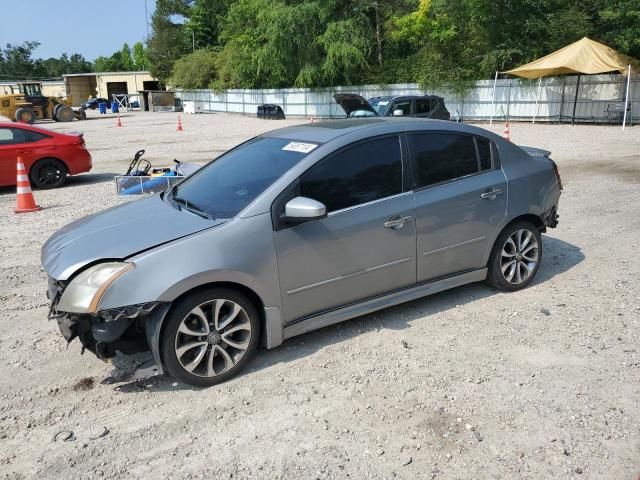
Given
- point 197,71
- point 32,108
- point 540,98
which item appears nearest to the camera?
point 540,98

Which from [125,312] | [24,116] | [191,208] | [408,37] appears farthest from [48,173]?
[408,37]

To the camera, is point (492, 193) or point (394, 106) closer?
point (492, 193)

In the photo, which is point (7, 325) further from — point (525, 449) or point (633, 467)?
point (633, 467)

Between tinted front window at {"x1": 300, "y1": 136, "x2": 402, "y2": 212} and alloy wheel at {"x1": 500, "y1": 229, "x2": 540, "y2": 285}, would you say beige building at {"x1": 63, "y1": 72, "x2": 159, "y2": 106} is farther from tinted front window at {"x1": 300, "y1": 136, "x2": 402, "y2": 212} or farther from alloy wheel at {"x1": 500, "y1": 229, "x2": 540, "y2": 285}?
tinted front window at {"x1": 300, "y1": 136, "x2": 402, "y2": 212}

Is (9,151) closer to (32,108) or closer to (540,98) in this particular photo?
(540,98)

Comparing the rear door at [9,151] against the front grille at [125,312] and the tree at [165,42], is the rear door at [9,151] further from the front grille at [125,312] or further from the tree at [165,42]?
the tree at [165,42]

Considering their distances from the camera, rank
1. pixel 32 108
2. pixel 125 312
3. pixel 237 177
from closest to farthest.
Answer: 1. pixel 125 312
2. pixel 237 177
3. pixel 32 108

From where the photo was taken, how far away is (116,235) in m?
3.73

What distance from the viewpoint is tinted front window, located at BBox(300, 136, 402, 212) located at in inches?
155

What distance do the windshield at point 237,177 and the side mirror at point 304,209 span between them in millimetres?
318

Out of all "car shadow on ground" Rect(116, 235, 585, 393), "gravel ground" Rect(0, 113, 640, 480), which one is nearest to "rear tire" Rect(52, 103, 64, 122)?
"gravel ground" Rect(0, 113, 640, 480)

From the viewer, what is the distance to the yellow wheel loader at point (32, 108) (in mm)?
34156

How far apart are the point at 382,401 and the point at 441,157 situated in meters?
2.15

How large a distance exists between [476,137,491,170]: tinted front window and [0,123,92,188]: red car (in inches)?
379
